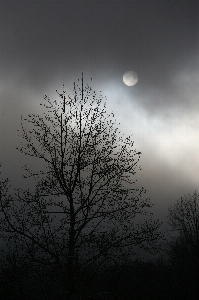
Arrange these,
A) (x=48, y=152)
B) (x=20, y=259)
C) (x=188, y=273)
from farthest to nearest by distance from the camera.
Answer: (x=188, y=273) < (x=48, y=152) < (x=20, y=259)

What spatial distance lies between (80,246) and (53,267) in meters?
1.23

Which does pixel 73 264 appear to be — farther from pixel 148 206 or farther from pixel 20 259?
pixel 148 206

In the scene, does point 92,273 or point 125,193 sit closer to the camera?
point 92,273

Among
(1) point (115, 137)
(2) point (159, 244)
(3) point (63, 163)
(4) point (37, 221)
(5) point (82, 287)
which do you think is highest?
(1) point (115, 137)

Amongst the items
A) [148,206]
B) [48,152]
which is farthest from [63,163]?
[148,206]

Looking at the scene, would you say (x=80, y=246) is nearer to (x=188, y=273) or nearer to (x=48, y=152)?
(x=48, y=152)

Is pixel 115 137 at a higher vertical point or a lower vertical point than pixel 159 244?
higher

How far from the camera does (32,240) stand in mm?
9383

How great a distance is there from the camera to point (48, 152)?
10.5m

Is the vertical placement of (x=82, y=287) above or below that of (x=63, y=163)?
below

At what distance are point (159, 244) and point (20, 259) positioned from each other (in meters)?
5.31

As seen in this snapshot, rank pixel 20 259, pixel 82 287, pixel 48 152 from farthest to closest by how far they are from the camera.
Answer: pixel 48 152 → pixel 20 259 → pixel 82 287

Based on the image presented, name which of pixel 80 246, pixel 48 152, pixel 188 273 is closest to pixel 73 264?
pixel 80 246

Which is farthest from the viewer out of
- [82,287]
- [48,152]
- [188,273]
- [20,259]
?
Answer: [188,273]
